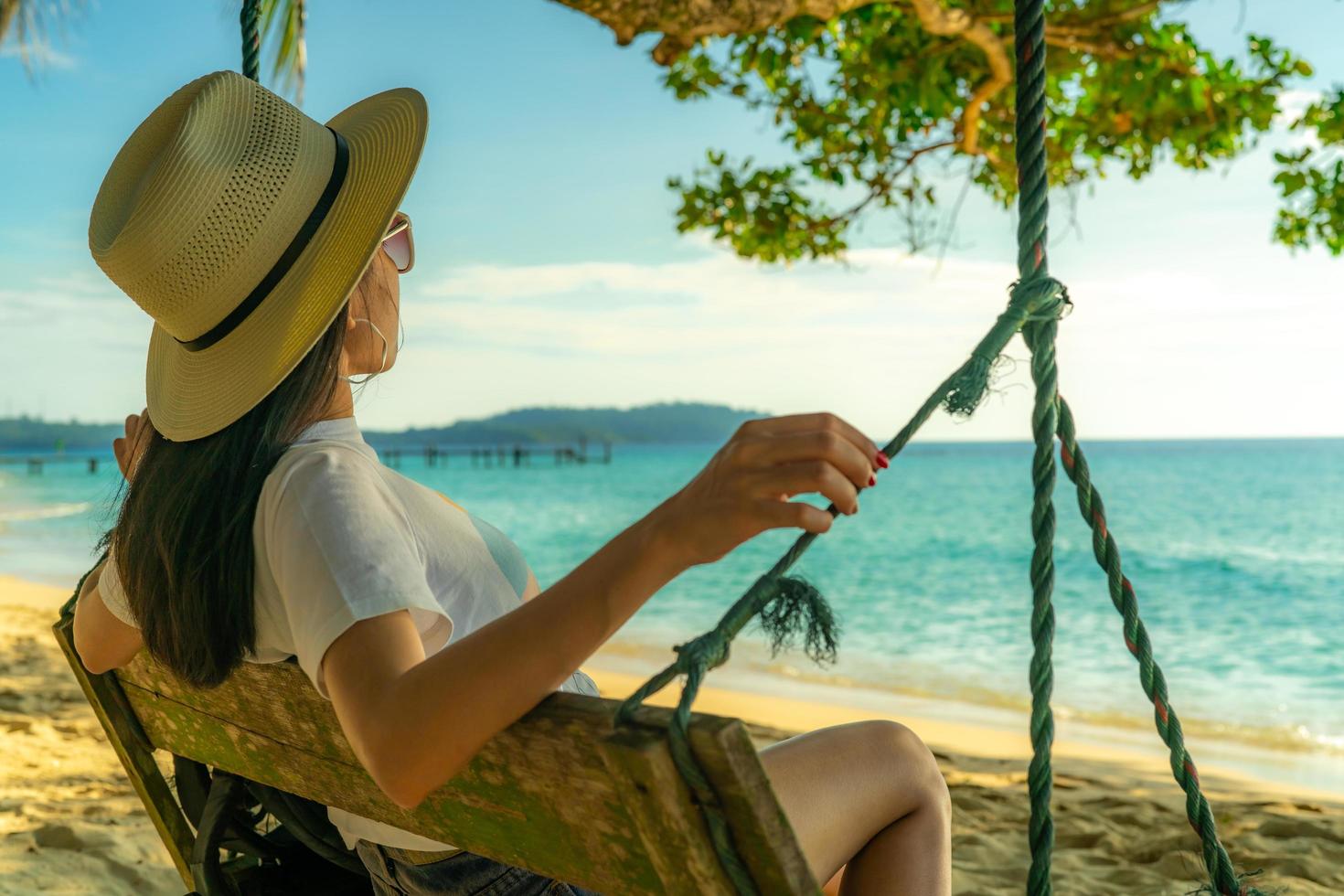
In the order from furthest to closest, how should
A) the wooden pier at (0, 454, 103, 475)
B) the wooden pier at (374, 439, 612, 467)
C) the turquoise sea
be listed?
the wooden pier at (374, 439, 612, 467)
the wooden pier at (0, 454, 103, 475)
the turquoise sea

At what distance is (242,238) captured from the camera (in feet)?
3.90

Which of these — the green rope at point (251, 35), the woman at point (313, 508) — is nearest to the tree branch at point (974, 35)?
the green rope at point (251, 35)

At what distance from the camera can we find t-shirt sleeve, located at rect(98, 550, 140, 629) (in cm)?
135

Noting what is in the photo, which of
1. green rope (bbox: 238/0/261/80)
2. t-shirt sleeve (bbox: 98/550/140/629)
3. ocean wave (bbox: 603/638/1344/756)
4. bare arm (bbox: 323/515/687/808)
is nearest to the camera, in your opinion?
bare arm (bbox: 323/515/687/808)

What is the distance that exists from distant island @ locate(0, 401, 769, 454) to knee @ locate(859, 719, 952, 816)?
65.9 meters

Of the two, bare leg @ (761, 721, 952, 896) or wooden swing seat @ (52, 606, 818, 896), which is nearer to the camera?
wooden swing seat @ (52, 606, 818, 896)

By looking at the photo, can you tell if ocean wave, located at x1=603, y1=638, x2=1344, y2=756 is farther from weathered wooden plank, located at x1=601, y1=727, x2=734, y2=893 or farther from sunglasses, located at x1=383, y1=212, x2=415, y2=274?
weathered wooden plank, located at x1=601, y1=727, x2=734, y2=893

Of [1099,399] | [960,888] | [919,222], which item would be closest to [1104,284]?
[1099,399]

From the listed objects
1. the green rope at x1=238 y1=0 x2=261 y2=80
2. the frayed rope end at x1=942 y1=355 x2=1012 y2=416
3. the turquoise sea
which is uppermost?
the green rope at x1=238 y1=0 x2=261 y2=80

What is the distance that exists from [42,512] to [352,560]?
1314 inches

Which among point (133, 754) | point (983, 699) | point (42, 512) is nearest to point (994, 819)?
point (133, 754)

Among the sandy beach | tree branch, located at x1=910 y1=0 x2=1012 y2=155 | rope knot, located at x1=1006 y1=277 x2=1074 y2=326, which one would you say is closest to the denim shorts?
rope knot, located at x1=1006 y1=277 x2=1074 y2=326

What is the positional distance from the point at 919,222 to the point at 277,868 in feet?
17.7

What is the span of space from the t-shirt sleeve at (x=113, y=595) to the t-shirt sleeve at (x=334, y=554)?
0.42 m
